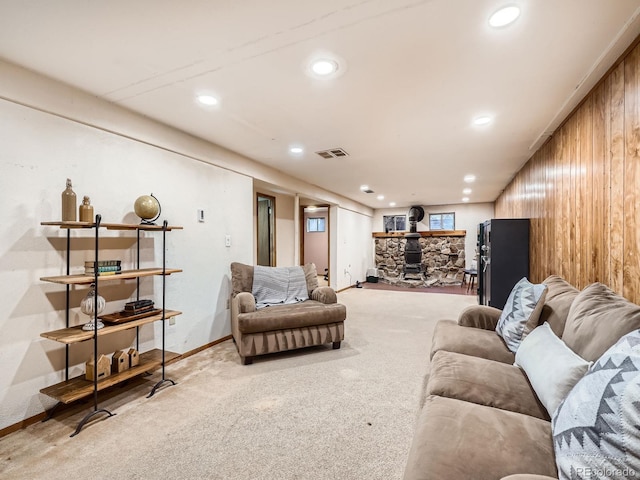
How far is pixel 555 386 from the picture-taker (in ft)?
3.90

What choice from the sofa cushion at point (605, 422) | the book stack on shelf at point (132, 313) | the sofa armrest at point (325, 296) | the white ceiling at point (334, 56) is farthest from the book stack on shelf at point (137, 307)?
the sofa cushion at point (605, 422)

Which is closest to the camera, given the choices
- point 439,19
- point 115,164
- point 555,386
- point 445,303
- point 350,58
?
point 555,386

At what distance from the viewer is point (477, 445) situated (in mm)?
1004

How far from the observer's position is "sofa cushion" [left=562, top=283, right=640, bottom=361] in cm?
122

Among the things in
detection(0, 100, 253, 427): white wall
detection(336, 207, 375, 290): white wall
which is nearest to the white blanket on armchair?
detection(0, 100, 253, 427): white wall

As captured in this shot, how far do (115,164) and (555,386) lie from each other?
3.13m

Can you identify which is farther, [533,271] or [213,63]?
[533,271]

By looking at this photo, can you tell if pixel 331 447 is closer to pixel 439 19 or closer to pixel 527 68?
pixel 439 19

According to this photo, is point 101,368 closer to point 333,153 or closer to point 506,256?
point 333,153

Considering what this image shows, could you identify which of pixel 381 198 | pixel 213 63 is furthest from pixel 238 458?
pixel 381 198

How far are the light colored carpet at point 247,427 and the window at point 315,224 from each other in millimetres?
6827

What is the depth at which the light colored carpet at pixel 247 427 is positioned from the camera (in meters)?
1.53

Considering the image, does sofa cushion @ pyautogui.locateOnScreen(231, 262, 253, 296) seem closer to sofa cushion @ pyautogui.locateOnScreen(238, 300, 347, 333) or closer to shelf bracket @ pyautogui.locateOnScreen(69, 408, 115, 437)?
sofa cushion @ pyautogui.locateOnScreen(238, 300, 347, 333)

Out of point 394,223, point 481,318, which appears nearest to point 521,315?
point 481,318
